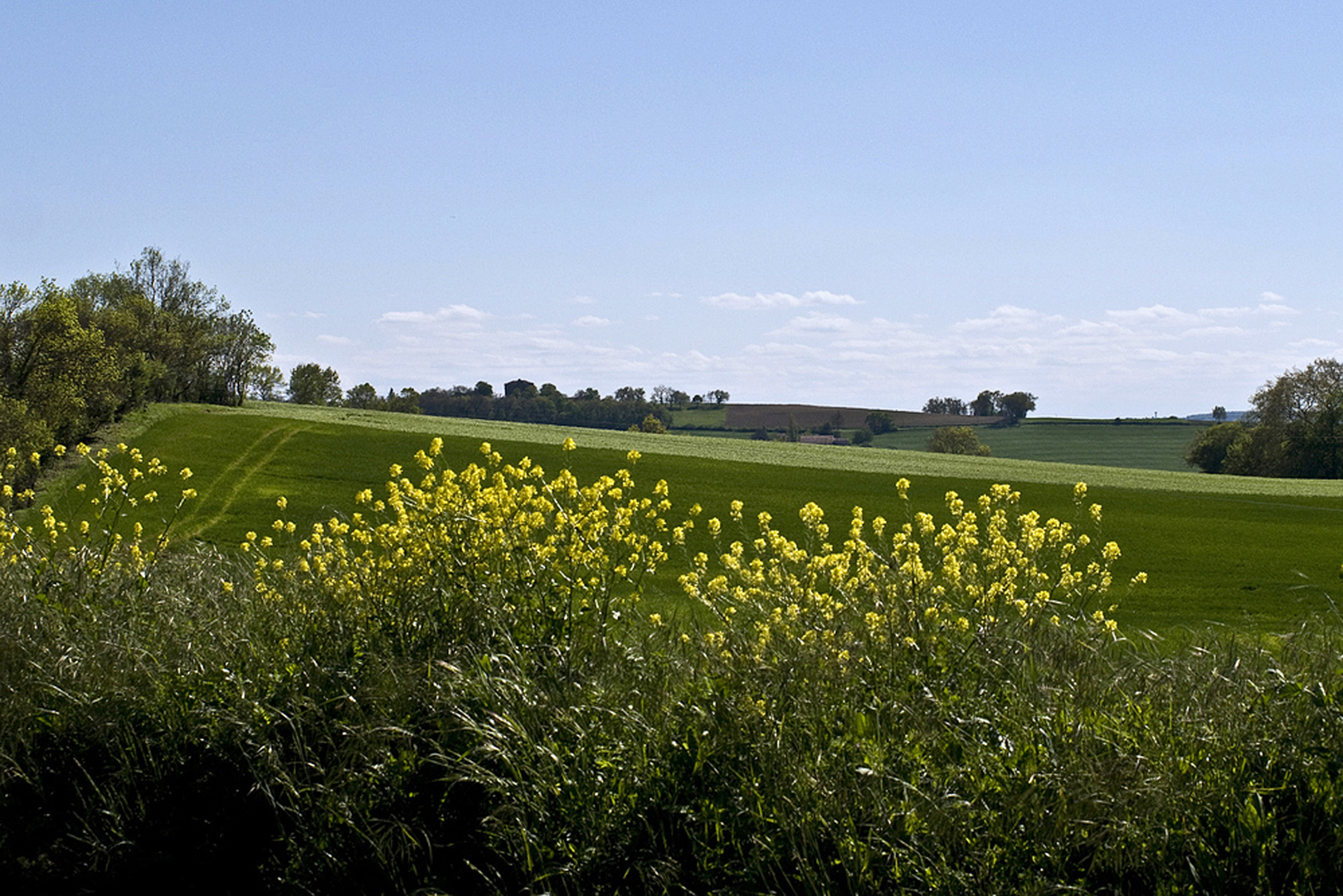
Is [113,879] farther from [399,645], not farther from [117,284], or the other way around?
[117,284]

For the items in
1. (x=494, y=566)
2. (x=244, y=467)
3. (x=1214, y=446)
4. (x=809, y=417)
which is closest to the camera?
(x=494, y=566)

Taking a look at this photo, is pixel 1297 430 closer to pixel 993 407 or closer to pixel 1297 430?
pixel 1297 430

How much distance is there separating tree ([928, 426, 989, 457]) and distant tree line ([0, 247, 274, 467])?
224 feet

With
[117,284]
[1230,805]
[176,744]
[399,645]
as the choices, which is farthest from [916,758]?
[117,284]

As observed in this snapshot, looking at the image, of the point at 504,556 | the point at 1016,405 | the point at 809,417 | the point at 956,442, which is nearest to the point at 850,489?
the point at 504,556

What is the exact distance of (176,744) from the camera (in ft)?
20.9

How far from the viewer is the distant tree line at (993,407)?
14212 centimetres

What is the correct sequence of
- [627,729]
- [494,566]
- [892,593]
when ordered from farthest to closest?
[494,566] < [892,593] < [627,729]

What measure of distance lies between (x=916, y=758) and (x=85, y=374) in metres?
40.5

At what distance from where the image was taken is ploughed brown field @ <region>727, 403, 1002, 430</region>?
120731 millimetres

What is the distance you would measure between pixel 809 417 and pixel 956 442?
20.5 m

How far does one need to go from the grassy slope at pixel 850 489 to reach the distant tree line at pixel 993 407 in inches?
3420

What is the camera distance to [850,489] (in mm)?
38000

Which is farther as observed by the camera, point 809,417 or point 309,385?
point 809,417
